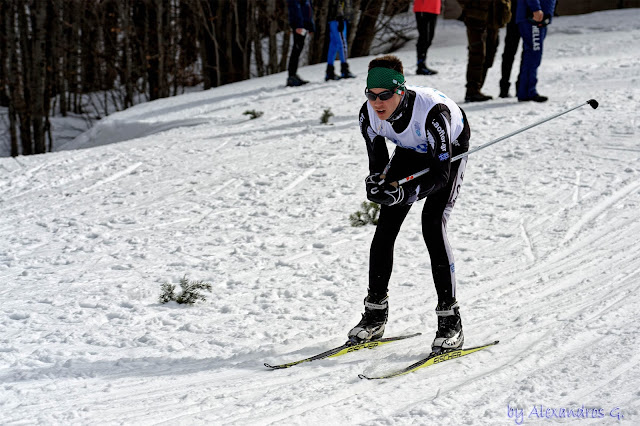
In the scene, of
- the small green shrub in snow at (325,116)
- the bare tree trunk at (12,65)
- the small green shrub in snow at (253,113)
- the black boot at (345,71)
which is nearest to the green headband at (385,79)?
the small green shrub in snow at (325,116)

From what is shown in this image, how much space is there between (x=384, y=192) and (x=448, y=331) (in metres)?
0.90

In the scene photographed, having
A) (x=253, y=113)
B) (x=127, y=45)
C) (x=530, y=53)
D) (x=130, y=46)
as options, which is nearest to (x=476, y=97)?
(x=530, y=53)

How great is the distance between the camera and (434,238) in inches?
147

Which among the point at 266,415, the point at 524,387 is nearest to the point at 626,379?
the point at 524,387

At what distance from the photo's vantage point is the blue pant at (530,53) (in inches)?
331

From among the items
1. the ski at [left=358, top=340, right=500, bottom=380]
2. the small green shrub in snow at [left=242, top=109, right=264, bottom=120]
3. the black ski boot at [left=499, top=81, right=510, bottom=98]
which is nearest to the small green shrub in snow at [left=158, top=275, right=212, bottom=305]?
the ski at [left=358, top=340, right=500, bottom=380]

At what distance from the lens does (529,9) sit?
831cm

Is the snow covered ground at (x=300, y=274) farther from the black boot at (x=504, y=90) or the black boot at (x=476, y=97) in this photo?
the black boot at (x=476, y=97)

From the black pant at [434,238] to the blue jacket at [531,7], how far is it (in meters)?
5.04

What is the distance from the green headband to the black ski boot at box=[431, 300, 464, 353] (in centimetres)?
125

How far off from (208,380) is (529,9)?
645 cm

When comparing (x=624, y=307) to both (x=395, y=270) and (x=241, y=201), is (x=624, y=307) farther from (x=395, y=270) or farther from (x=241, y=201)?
(x=241, y=201)

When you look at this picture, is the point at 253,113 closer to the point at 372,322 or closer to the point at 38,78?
the point at 38,78

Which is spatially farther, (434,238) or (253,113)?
(253,113)
